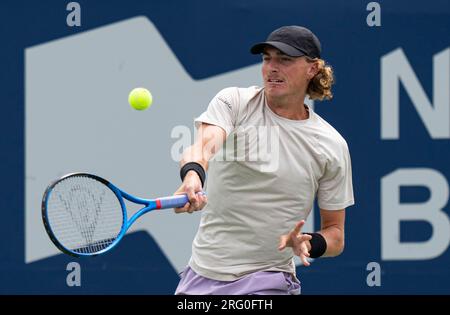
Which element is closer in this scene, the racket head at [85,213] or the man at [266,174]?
the racket head at [85,213]

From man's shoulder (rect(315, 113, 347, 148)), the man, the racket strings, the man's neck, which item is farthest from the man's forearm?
the racket strings

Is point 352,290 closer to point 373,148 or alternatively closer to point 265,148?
point 373,148

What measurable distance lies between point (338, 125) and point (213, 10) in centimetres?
93

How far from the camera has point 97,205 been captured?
330 centimetres

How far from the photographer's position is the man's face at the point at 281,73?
135 inches

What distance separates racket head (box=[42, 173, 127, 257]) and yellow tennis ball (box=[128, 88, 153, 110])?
1375mm

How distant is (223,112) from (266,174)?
279 millimetres

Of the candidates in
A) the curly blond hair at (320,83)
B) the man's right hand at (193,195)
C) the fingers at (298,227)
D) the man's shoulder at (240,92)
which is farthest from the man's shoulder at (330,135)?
the man's right hand at (193,195)

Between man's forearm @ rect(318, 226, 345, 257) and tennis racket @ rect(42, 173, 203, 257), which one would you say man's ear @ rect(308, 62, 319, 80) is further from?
tennis racket @ rect(42, 173, 203, 257)

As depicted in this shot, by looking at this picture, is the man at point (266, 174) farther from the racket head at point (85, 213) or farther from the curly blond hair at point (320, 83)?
the racket head at point (85, 213)

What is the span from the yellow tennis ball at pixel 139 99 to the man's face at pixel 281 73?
1357 millimetres

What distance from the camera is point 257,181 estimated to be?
3.41 metres

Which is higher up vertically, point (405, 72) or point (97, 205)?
point (405, 72)
